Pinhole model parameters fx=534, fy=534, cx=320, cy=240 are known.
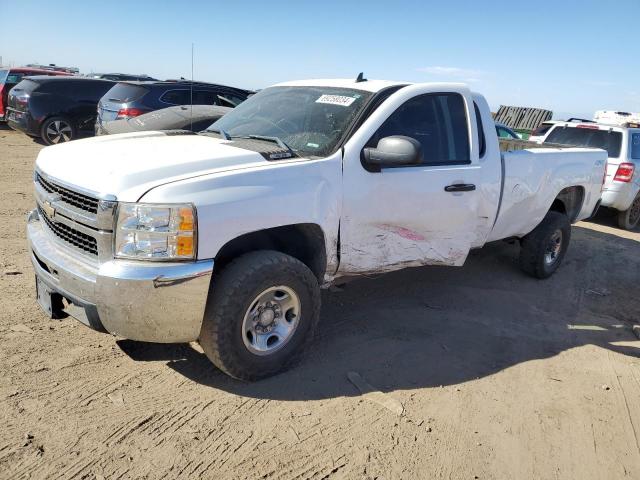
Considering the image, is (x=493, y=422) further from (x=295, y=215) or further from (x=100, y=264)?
(x=100, y=264)

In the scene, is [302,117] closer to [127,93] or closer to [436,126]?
[436,126]

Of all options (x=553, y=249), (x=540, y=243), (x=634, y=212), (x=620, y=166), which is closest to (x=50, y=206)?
(x=540, y=243)

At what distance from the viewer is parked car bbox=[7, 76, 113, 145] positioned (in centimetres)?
1213

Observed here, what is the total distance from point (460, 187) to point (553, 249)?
8.22 feet

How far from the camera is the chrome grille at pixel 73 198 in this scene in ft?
9.62

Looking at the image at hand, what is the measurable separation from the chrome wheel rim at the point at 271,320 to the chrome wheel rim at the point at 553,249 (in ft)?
11.8

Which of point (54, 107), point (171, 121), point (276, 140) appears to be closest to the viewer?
point (276, 140)

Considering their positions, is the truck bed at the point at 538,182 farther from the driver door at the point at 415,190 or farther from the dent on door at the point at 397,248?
the dent on door at the point at 397,248

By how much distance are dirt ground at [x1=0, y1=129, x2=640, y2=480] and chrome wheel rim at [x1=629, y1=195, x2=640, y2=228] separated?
214 inches

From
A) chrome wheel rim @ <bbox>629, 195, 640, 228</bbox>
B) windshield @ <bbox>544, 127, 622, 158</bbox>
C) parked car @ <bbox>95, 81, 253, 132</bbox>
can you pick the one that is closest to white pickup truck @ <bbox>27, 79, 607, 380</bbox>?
windshield @ <bbox>544, 127, 622, 158</bbox>

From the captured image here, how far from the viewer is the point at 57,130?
12.4m

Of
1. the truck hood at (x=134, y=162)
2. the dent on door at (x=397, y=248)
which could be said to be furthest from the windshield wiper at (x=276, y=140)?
the dent on door at (x=397, y=248)

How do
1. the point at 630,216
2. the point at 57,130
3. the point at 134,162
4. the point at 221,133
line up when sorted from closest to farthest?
the point at 134,162 → the point at 221,133 → the point at 630,216 → the point at 57,130

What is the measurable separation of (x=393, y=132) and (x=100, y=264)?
2.19 m
